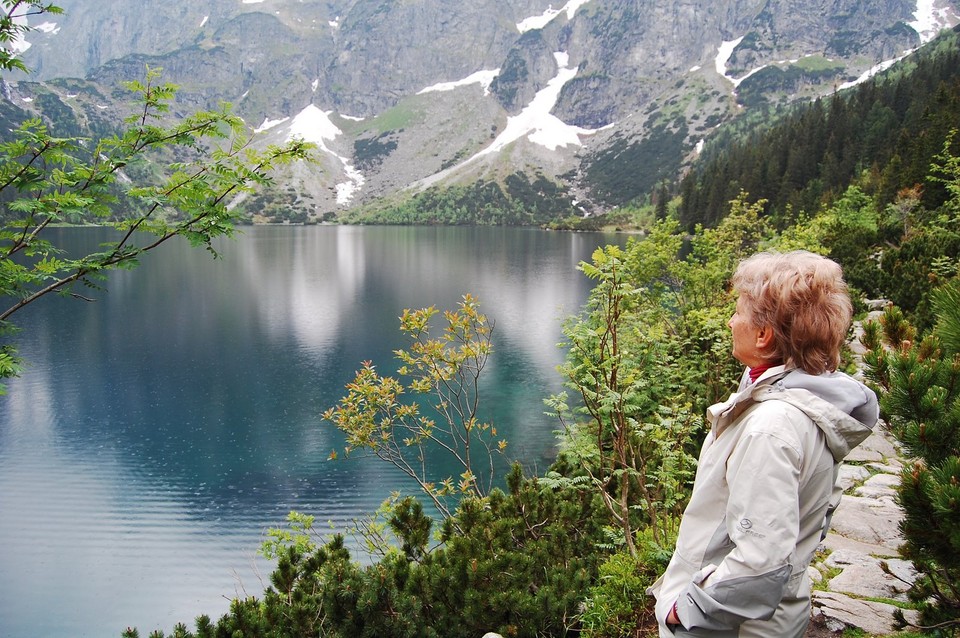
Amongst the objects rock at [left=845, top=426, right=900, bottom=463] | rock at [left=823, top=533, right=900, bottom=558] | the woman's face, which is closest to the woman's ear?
the woman's face

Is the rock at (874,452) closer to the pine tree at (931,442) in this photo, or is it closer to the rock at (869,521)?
the rock at (869,521)

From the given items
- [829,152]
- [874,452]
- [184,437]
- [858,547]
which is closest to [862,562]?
[858,547]

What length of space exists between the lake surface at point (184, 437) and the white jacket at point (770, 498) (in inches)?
328

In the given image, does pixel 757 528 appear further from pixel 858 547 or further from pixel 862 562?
pixel 858 547

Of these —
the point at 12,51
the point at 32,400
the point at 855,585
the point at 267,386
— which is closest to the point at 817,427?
the point at 855,585

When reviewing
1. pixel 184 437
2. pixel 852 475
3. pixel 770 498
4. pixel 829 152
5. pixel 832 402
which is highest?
pixel 829 152

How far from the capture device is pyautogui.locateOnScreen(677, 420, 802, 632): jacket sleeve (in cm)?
183

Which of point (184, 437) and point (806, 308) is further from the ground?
point (806, 308)

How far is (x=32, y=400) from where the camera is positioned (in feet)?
72.3

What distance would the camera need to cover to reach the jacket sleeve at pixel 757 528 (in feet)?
6.01

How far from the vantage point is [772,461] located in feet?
6.03

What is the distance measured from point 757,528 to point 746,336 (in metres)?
0.73

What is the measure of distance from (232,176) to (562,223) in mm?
145177

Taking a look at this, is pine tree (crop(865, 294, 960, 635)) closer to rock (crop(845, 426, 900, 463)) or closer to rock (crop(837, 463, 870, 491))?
rock (crop(837, 463, 870, 491))
